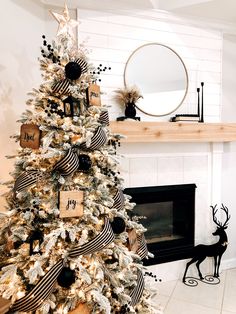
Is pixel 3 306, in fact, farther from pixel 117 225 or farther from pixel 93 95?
pixel 93 95

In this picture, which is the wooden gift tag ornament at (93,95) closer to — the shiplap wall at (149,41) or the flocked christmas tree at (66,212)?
the flocked christmas tree at (66,212)

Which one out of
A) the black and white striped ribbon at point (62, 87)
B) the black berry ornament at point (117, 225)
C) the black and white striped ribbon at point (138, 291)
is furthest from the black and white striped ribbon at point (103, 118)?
the black and white striped ribbon at point (138, 291)

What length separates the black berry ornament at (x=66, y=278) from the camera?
1.33 m

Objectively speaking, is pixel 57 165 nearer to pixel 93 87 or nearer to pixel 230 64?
pixel 93 87

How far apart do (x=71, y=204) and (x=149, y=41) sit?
215 cm

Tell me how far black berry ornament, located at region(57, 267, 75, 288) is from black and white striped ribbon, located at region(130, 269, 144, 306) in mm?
417

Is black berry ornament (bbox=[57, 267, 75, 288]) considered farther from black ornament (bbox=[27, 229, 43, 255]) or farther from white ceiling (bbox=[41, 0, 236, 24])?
white ceiling (bbox=[41, 0, 236, 24])

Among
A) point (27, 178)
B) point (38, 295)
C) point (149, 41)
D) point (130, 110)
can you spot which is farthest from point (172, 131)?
point (38, 295)

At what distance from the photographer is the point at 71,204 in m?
1.39

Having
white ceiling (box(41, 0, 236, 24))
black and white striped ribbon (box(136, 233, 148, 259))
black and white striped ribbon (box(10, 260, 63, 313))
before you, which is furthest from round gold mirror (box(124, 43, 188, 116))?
black and white striped ribbon (box(10, 260, 63, 313))

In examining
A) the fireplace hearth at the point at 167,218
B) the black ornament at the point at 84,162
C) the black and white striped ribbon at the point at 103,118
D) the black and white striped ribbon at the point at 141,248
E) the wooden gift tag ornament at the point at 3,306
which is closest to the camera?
the black ornament at the point at 84,162

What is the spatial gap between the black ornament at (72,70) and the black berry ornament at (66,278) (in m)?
0.98

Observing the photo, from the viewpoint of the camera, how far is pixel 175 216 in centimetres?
331

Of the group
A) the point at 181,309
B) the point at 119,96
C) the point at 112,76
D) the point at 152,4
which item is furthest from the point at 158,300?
the point at 152,4
